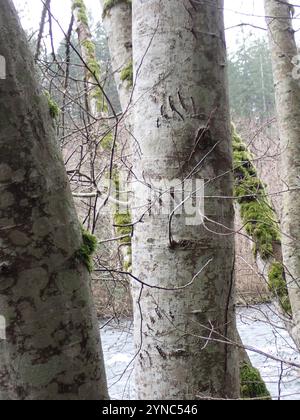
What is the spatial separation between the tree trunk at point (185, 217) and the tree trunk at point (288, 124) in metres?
Answer: 1.54

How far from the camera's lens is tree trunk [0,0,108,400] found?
2.16 ft

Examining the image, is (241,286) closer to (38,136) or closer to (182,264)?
(182,264)

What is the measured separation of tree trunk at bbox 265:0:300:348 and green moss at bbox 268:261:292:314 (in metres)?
0.19

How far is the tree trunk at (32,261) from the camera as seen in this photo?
0.66m

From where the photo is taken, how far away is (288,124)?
9.94 feet

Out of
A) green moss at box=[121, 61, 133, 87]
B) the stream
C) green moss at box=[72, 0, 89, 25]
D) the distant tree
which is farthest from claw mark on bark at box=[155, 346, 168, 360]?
the distant tree

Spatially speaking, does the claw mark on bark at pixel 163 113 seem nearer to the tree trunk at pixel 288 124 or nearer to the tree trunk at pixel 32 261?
the tree trunk at pixel 32 261

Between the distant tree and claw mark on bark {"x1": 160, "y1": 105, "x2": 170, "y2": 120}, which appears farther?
the distant tree

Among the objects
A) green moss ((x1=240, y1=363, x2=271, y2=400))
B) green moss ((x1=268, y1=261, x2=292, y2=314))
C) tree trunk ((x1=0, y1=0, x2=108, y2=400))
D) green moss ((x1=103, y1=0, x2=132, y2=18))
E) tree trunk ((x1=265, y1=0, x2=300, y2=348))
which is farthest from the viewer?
green moss ((x1=268, y1=261, x2=292, y2=314))

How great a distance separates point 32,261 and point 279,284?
2680 millimetres

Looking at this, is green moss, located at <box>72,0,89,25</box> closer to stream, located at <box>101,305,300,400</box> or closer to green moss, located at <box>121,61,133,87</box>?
green moss, located at <box>121,61,133,87</box>
